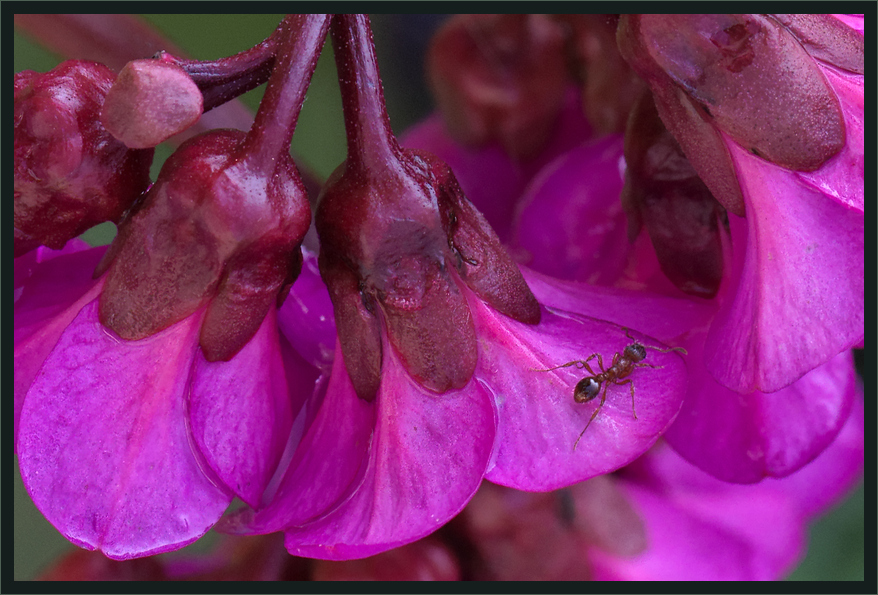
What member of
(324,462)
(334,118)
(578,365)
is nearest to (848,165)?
(578,365)

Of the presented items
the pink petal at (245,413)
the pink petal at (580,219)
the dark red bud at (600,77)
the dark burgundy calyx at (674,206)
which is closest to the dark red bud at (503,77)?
the dark red bud at (600,77)

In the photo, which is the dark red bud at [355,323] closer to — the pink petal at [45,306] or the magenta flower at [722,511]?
the pink petal at [45,306]

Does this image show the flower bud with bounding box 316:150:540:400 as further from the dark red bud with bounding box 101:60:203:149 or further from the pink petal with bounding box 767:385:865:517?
the pink petal with bounding box 767:385:865:517

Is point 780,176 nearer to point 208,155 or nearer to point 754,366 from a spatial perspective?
point 754,366

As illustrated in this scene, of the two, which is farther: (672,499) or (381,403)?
(672,499)

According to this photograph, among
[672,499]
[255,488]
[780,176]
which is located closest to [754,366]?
[780,176]
